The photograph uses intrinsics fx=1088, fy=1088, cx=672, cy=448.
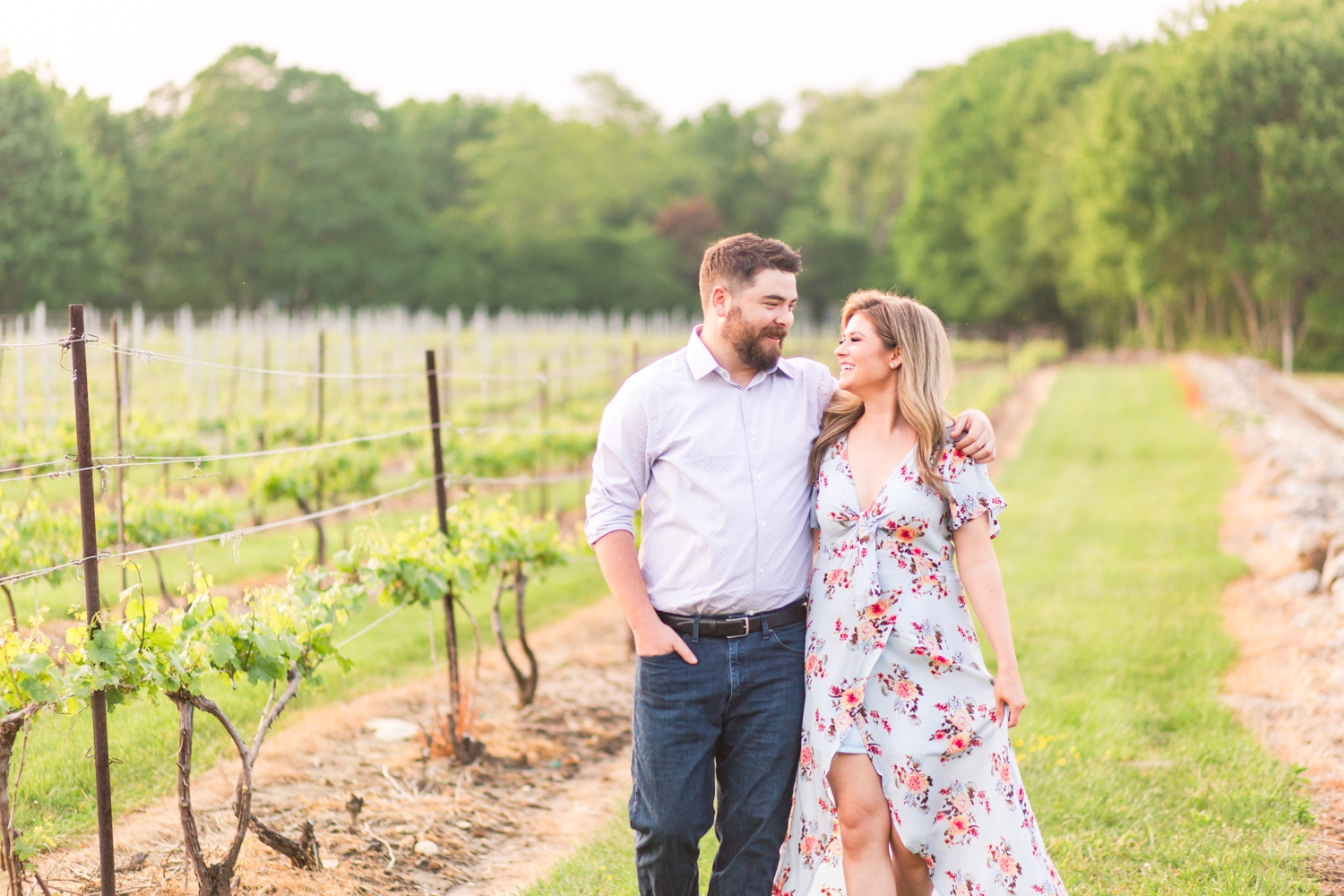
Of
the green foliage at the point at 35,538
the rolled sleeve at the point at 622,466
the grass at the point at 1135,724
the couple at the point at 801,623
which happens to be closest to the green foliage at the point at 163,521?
the green foliage at the point at 35,538

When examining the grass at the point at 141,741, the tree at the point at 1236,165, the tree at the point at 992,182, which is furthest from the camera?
the tree at the point at 992,182

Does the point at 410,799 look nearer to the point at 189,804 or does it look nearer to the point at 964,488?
the point at 189,804

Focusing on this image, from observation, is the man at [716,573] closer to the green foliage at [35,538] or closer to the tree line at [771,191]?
the green foliage at [35,538]

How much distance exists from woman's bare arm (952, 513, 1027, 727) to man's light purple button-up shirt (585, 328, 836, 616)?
418mm

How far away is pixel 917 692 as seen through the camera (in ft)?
9.18

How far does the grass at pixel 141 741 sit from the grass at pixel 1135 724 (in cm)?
177

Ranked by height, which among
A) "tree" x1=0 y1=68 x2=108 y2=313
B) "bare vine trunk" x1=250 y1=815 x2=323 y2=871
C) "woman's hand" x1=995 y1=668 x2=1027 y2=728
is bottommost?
"bare vine trunk" x1=250 y1=815 x2=323 y2=871

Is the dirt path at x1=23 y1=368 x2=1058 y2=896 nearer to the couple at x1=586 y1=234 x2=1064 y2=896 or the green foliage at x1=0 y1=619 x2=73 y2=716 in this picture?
the green foliage at x1=0 y1=619 x2=73 y2=716

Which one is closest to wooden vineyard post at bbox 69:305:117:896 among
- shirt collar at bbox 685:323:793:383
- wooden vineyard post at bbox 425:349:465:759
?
shirt collar at bbox 685:323:793:383

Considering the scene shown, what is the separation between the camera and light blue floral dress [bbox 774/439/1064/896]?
277cm

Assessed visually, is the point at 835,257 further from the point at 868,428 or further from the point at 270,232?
the point at 868,428

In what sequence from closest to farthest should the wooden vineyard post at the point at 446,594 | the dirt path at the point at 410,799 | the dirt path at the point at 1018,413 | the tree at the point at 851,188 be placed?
the dirt path at the point at 410,799 → the wooden vineyard post at the point at 446,594 → the dirt path at the point at 1018,413 → the tree at the point at 851,188

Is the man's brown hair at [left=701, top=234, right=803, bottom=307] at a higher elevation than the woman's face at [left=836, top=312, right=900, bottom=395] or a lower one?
higher

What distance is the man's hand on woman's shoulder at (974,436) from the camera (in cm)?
280
